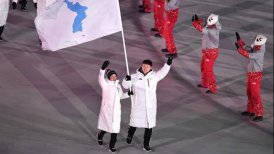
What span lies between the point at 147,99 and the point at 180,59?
13.8ft

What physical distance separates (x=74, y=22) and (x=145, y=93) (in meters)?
1.70

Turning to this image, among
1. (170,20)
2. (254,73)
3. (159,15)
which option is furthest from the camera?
(159,15)

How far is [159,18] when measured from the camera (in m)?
16.7

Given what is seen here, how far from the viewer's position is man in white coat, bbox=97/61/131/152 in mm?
11461

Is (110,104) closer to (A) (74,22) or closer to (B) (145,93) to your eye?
(B) (145,93)

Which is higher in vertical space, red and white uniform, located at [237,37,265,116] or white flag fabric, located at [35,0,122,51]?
white flag fabric, located at [35,0,122,51]

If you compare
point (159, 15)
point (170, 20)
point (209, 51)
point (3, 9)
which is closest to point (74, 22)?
point (209, 51)

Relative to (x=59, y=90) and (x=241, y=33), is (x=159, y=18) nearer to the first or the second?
(x=241, y=33)

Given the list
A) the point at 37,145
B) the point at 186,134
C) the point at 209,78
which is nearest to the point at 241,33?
the point at 209,78

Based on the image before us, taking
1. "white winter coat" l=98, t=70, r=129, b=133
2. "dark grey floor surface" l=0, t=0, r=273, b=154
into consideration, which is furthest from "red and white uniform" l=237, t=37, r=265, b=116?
"white winter coat" l=98, t=70, r=129, b=133

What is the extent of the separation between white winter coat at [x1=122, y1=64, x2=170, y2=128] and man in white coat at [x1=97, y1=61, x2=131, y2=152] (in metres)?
0.17

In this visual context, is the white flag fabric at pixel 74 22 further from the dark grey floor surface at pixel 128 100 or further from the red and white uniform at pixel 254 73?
the red and white uniform at pixel 254 73

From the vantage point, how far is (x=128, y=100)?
13.8 m

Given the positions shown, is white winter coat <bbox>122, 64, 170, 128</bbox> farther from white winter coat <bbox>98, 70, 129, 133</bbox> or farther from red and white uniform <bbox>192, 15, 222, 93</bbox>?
red and white uniform <bbox>192, 15, 222, 93</bbox>
